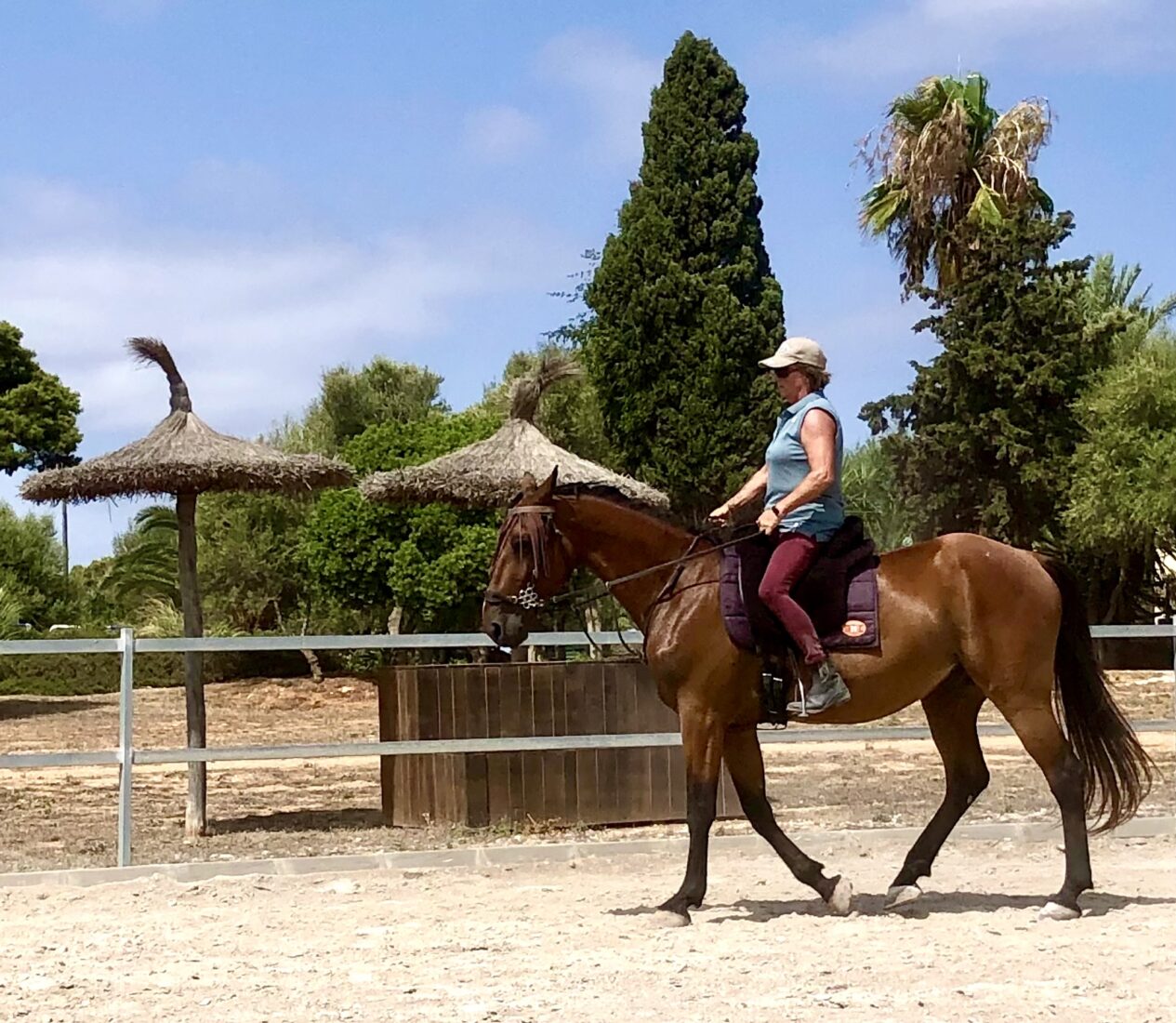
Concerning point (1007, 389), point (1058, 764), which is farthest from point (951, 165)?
point (1058, 764)

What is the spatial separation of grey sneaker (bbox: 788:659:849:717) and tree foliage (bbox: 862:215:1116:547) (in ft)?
78.0

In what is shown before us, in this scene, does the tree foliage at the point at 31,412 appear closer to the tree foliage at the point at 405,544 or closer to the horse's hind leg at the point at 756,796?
the tree foliage at the point at 405,544

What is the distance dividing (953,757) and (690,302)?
22462 millimetres

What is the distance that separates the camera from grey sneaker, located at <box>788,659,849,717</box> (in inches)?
258

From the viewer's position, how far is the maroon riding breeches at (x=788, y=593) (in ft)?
21.2


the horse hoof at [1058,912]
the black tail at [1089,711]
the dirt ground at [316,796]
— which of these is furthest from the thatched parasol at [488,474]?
the horse hoof at [1058,912]

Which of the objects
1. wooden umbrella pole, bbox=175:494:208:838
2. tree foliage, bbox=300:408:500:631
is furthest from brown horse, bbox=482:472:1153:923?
tree foliage, bbox=300:408:500:631

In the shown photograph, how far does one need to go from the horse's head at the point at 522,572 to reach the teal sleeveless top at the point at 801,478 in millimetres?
984

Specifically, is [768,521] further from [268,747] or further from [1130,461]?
[1130,461]

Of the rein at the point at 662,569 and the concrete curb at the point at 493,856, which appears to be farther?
the concrete curb at the point at 493,856

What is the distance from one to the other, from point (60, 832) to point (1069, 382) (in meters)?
23.7

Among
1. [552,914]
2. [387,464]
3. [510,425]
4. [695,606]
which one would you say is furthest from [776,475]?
[387,464]

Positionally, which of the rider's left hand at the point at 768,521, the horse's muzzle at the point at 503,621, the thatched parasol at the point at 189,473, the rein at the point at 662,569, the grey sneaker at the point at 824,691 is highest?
the thatched parasol at the point at 189,473

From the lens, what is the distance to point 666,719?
1050 cm
